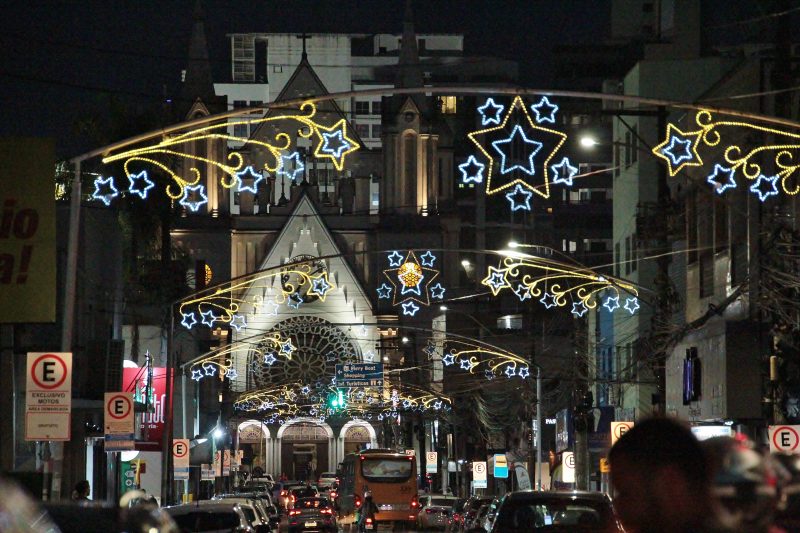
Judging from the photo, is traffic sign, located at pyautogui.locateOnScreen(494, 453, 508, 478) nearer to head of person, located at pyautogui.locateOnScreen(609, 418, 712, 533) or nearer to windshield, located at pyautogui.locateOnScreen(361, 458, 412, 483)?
windshield, located at pyautogui.locateOnScreen(361, 458, 412, 483)

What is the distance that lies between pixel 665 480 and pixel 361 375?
75237 millimetres

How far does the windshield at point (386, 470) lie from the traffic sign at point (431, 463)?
120 ft

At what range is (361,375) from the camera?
260 feet

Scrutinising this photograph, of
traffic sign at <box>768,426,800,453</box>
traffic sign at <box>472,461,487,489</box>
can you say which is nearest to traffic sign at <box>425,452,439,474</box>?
traffic sign at <box>472,461,487,489</box>

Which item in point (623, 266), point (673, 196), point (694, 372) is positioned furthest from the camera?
point (623, 266)

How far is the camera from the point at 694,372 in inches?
1425

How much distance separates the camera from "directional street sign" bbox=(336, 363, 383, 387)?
78938 millimetres

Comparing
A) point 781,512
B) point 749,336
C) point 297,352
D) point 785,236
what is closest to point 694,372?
point 749,336

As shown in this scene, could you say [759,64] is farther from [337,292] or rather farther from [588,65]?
[337,292]

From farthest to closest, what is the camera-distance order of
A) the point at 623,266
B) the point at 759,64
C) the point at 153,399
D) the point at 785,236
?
the point at 623,266
the point at 153,399
the point at 759,64
the point at 785,236

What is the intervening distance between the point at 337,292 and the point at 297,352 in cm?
640

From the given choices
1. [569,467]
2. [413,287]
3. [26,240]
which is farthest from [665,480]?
[413,287]

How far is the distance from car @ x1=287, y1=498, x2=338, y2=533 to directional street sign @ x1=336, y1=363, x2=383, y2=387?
31.3 metres

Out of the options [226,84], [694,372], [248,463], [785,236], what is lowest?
[248,463]
